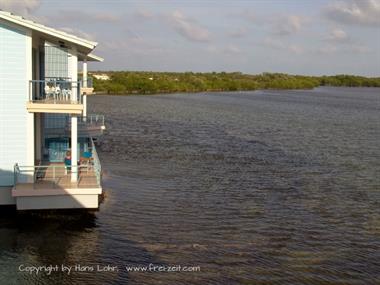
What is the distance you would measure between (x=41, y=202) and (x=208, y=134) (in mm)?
27684

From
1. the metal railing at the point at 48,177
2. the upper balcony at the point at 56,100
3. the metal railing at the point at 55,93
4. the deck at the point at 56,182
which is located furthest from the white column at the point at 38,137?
the metal railing at the point at 48,177

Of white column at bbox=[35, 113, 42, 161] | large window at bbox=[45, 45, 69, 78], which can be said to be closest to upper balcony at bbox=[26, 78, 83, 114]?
white column at bbox=[35, 113, 42, 161]

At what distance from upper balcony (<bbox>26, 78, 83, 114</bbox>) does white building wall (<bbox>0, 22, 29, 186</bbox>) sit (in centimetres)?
41

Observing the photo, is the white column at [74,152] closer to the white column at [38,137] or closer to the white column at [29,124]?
the white column at [29,124]

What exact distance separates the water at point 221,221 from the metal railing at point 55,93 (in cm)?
406

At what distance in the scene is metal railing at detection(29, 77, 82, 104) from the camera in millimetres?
17234

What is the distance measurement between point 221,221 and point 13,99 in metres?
8.49

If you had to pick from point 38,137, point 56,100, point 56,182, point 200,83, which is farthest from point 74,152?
point 200,83

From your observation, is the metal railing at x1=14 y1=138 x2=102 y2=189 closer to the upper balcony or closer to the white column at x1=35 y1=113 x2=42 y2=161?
the upper balcony

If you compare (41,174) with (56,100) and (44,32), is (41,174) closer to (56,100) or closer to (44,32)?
(56,100)

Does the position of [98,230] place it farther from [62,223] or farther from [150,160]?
[150,160]

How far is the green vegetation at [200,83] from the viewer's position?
102 meters

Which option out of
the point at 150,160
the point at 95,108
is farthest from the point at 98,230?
the point at 95,108

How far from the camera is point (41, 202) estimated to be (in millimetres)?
16750
